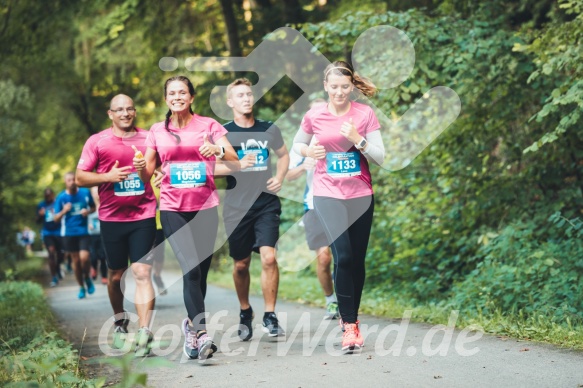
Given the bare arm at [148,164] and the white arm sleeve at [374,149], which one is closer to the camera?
the white arm sleeve at [374,149]

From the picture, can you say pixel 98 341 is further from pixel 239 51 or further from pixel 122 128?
pixel 239 51

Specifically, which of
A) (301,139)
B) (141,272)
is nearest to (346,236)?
(301,139)

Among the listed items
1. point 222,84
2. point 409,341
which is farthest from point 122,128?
point 222,84

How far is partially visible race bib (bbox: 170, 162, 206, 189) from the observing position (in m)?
7.18

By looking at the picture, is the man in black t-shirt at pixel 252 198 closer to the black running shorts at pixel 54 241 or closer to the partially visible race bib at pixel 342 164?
the partially visible race bib at pixel 342 164

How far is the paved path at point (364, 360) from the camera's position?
5.59m

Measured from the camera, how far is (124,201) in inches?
311

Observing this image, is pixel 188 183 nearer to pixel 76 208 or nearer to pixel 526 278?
pixel 526 278

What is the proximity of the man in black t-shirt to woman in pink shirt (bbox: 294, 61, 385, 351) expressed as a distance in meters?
1.03

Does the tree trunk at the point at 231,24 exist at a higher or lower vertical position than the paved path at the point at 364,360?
higher

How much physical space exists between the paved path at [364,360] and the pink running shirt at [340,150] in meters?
1.33

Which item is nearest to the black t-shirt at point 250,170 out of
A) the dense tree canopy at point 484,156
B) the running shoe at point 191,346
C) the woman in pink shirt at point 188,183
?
the woman in pink shirt at point 188,183

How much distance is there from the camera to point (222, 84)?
1891 centimetres

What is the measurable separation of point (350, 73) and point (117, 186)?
2453 millimetres
